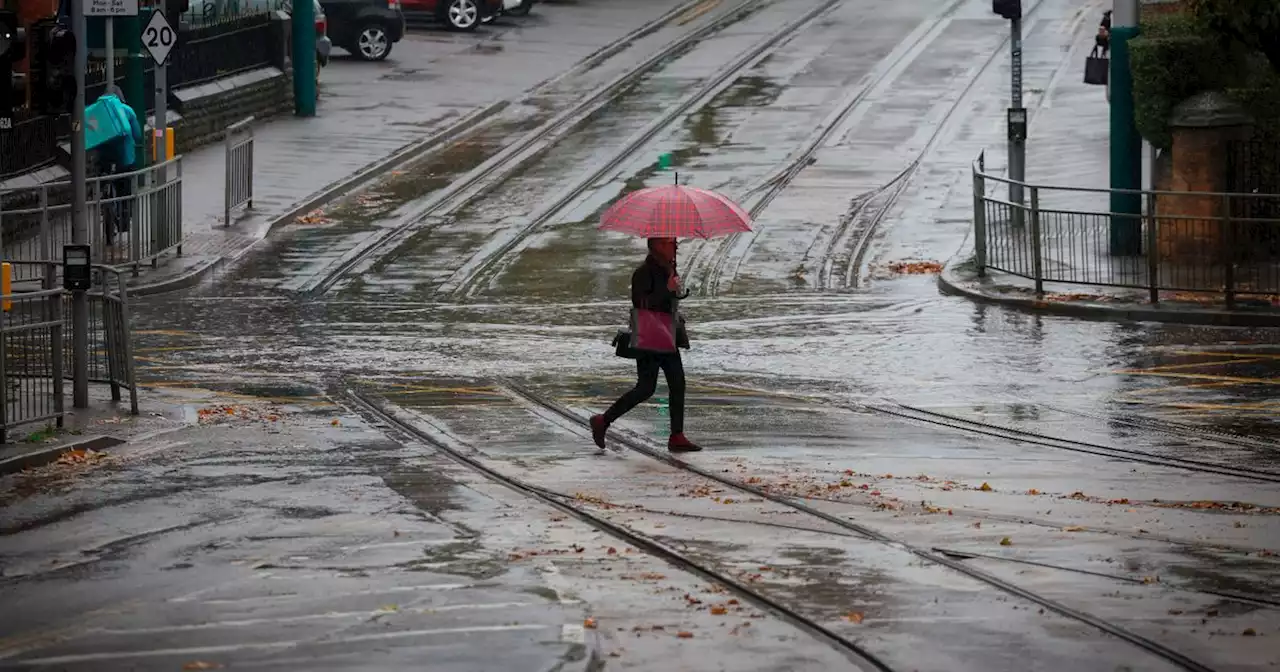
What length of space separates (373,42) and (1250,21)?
26657 millimetres

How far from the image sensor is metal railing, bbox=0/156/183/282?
23.8 meters

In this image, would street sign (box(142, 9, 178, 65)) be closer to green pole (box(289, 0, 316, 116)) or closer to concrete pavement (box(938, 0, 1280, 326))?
green pole (box(289, 0, 316, 116))

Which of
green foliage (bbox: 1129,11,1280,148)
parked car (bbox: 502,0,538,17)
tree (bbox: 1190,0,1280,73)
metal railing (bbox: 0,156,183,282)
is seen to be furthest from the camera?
parked car (bbox: 502,0,538,17)

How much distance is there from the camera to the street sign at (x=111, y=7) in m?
25.3

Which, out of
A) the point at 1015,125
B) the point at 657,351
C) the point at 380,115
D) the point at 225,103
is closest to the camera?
the point at 657,351

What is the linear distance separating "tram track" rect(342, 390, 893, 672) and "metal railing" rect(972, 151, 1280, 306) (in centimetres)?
946

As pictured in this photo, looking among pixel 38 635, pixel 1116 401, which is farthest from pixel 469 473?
pixel 1116 401

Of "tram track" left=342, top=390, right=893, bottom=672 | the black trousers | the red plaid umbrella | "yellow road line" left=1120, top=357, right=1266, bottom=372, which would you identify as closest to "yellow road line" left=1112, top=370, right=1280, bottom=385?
"yellow road line" left=1120, top=357, right=1266, bottom=372

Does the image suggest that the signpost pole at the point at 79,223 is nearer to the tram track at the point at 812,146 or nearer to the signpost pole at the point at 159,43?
the tram track at the point at 812,146

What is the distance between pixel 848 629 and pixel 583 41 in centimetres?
3703

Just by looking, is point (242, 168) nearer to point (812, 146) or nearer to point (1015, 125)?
point (812, 146)

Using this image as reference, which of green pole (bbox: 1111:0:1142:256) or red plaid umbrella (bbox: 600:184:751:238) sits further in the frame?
green pole (bbox: 1111:0:1142:256)

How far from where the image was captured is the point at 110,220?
24.9 m

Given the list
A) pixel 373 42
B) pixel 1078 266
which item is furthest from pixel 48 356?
pixel 373 42
